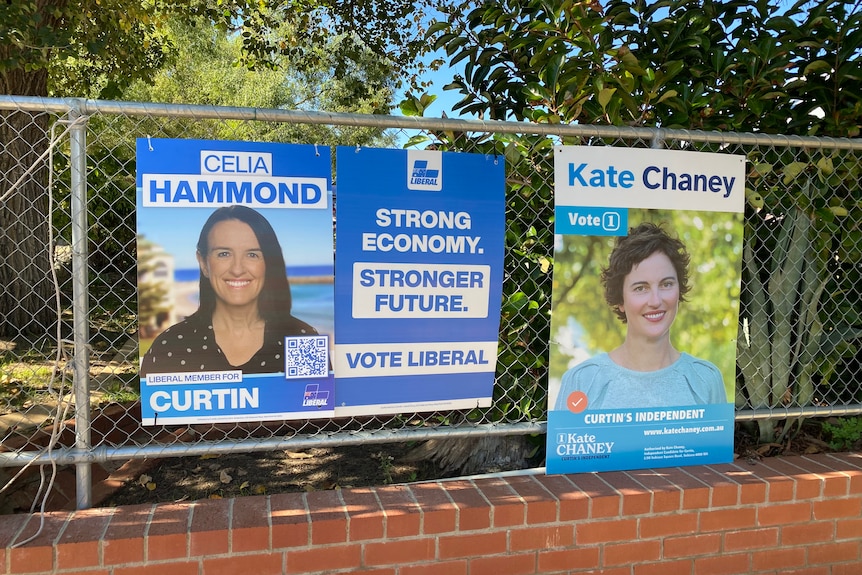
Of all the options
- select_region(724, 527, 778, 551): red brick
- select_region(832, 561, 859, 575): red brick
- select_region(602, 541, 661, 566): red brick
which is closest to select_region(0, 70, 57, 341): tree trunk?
select_region(602, 541, 661, 566): red brick

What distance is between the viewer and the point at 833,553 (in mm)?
2832

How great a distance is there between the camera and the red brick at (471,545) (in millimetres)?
2420

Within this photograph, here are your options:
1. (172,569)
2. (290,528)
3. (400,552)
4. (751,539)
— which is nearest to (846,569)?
(751,539)

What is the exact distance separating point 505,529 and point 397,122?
169cm

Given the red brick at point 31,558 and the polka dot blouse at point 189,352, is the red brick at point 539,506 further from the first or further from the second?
the red brick at point 31,558

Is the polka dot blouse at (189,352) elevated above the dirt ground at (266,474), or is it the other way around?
the polka dot blouse at (189,352)

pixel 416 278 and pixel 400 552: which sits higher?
pixel 416 278

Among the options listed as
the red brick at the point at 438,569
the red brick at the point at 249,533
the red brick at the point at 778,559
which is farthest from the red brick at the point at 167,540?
the red brick at the point at 778,559

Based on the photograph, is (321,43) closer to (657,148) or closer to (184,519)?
(657,148)

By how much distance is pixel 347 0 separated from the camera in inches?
317

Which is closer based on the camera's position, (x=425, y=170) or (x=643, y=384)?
(x=425, y=170)

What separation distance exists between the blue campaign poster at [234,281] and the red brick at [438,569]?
69 centimetres

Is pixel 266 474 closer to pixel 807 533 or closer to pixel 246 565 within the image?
pixel 246 565

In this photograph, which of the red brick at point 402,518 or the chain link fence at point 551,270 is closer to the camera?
the red brick at point 402,518
